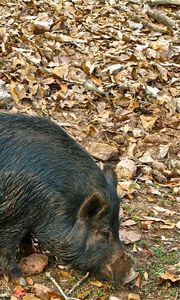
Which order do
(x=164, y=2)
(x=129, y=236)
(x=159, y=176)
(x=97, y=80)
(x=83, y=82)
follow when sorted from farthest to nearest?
1. (x=164, y=2)
2. (x=97, y=80)
3. (x=83, y=82)
4. (x=159, y=176)
5. (x=129, y=236)

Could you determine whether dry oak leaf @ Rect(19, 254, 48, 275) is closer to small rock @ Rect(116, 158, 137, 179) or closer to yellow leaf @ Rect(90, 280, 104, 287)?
yellow leaf @ Rect(90, 280, 104, 287)

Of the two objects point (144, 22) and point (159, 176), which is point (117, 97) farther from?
point (144, 22)

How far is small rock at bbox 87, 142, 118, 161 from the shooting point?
Result: 6.60 m

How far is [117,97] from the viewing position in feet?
25.8

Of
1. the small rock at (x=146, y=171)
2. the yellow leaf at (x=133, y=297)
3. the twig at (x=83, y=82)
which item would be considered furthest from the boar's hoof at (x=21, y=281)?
the twig at (x=83, y=82)

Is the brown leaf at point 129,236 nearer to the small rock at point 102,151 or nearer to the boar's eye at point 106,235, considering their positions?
the boar's eye at point 106,235

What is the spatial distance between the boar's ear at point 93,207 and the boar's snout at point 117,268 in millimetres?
332

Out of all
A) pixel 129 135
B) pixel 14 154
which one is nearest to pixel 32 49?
pixel 129 135

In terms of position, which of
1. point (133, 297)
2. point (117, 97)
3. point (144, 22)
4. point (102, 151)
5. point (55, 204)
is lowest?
point (144, 22)

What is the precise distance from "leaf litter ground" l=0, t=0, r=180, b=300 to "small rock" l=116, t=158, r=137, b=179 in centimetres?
1

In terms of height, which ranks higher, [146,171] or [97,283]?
[97,283]

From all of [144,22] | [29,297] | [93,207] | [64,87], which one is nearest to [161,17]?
[144,22]

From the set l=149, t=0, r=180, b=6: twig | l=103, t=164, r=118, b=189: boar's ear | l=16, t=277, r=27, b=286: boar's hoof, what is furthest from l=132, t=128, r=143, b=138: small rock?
l=149, t=0, r=180, b=6: twig

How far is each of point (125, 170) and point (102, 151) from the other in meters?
0.34
